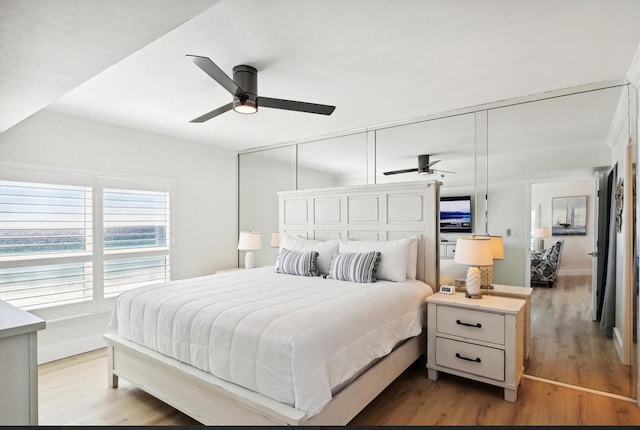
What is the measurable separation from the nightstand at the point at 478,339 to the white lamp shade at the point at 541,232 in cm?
68

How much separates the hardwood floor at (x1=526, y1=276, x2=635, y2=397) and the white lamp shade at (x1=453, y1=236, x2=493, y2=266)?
59 cm

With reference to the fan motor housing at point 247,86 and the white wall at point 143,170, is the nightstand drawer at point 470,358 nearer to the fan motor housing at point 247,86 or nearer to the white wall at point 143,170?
the fan motor housing at point 247,86

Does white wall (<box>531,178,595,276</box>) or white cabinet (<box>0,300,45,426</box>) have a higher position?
white wall (<box>531,178,595,276</box>)

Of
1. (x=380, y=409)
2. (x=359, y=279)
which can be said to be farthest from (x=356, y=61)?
(x=380, y=409)

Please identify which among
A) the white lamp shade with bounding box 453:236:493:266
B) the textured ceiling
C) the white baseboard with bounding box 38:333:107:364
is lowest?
the white baseboard with bounding box 38:333:107:364

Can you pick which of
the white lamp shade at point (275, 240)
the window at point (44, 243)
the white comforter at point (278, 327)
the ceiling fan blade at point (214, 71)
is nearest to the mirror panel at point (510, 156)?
the white comforter at point (278, 327)

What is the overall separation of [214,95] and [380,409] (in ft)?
8.96

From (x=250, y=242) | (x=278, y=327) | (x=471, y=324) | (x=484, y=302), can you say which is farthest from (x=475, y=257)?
(x=250, y=242)

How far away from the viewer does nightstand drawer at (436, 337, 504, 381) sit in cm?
249

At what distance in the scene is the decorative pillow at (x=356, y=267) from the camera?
3012mm

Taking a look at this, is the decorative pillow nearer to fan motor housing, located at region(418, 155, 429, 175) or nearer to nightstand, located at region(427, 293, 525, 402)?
nightstand, located at region(427, 293, 525, 402)

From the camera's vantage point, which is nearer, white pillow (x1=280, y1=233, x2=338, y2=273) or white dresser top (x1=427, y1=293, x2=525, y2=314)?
white dresser top (x1=427, y1=293, x2=525, y2=314)

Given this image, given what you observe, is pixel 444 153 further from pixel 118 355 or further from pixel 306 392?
pixel 118 355

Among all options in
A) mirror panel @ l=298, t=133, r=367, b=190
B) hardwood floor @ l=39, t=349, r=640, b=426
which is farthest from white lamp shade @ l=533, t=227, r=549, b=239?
mirror panel @ l=298, t=133, r=367, b=190
